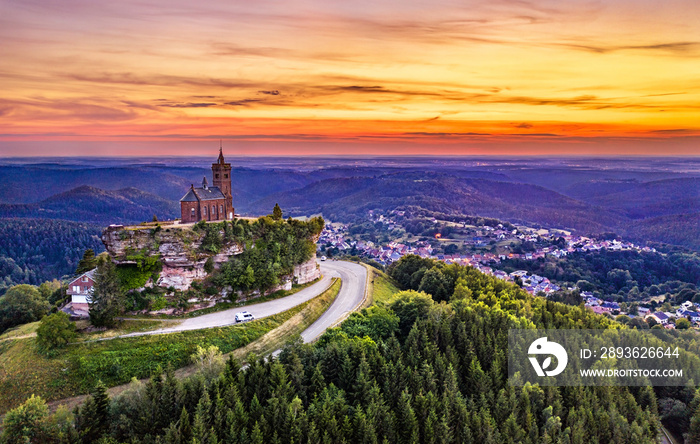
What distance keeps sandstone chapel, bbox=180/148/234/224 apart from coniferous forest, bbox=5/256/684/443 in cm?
2243

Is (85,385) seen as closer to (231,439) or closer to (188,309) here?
(188,309)

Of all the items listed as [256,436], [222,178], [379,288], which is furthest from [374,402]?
[222,178]

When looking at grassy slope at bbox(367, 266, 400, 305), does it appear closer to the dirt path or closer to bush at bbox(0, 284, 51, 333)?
the dirt path

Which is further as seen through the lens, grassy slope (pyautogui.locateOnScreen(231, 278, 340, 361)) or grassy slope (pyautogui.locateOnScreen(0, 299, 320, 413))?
grassy slope (pyautogui.locateOnScreen(231, 278, 340, 361))

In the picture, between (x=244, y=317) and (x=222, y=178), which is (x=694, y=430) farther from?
(x=222, y=178)

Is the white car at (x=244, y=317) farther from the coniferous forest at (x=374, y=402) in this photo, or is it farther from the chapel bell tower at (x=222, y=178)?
the chapel bell tower at (x=222, y=178)

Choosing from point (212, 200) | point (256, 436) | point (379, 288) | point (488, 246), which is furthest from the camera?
point (488, 246)

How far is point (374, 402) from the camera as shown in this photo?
33.7 meters

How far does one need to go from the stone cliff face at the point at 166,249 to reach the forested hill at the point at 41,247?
360ft

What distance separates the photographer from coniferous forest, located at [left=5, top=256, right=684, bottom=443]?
30109 mm

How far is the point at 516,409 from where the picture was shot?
3497 cm

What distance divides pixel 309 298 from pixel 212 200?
18726mm

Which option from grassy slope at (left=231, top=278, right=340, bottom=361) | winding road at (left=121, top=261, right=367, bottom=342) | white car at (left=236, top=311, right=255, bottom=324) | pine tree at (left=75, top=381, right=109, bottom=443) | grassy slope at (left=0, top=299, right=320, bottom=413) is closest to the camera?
pine tree at (left=75, top=381, right=109, bottom=443)

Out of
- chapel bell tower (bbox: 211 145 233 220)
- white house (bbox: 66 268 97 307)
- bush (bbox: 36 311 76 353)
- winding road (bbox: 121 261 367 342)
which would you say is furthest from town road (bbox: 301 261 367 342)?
white house (bbox: 66 268 97 307)
